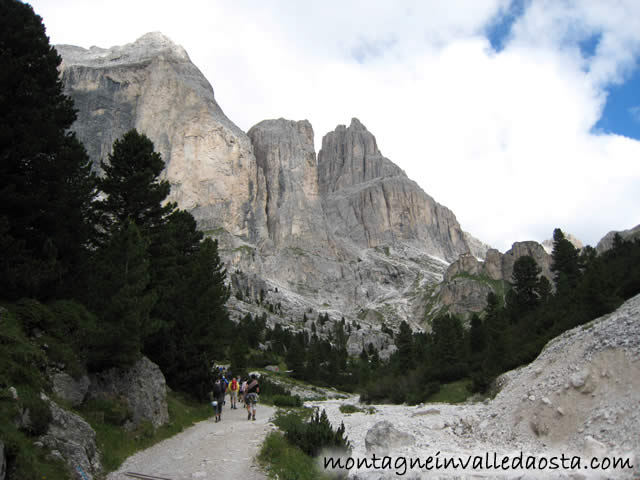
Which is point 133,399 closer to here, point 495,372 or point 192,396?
point 192,396

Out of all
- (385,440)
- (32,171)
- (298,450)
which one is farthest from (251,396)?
(32,171)

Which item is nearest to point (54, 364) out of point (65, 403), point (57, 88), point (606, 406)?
point (65, 403)

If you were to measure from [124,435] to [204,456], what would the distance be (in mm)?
3026

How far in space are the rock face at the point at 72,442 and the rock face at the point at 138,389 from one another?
3664 millimetres

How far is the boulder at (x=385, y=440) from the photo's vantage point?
46.0 ft

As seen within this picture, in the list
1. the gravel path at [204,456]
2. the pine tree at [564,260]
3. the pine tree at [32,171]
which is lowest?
the gravel path at [204,456]

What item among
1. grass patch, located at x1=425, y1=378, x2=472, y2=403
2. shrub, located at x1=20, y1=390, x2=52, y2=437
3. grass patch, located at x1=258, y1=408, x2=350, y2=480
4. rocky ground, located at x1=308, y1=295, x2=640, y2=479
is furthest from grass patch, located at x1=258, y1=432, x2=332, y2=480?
grass patch, located at x1=425, y1=378, x2=472, y2=403

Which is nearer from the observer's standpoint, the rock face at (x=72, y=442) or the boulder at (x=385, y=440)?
the rock face at (x=72, y=442)

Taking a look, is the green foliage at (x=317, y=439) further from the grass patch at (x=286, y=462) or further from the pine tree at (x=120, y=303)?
the pine tree at (x=120, y=303)

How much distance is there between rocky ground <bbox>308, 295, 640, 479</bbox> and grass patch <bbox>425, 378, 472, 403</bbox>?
50.3 ft

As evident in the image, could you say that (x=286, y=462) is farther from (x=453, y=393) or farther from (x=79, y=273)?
(x=453, y=393)

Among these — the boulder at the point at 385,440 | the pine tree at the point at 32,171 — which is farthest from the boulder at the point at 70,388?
the boulder at the point at 385,440

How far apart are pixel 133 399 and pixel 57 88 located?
47.3 feet

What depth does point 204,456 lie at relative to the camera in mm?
12875
